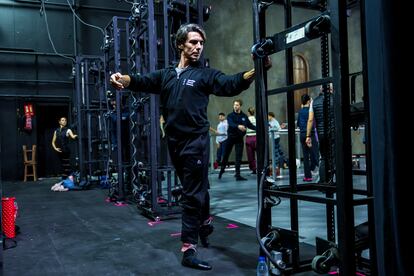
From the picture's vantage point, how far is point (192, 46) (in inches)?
111

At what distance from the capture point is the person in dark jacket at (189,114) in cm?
278

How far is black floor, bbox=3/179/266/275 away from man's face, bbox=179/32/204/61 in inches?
59.2

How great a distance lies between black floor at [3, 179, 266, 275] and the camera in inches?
105

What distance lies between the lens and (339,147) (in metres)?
1.63

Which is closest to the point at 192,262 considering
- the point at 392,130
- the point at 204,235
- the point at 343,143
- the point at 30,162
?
the point at 204,235

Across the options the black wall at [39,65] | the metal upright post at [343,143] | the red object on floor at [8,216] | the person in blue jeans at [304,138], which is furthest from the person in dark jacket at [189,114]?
the black wall at [39,65]

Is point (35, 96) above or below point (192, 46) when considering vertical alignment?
above

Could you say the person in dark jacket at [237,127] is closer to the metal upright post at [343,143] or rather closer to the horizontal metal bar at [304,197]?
the horizontal metal bar at [304,197]

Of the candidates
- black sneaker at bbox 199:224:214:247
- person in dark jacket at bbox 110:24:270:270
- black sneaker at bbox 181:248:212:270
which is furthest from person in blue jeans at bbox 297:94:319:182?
black sneaker at bbox 181:248:212:270

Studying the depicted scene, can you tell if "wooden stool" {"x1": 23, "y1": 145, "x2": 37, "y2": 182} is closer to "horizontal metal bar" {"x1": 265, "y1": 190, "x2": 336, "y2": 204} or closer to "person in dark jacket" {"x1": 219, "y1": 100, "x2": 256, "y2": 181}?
"person in dark jacket" {"x1": 219, "y1": 100, "x2": 256, "y2": 181}

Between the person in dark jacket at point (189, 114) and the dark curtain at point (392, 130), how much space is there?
1.45 metres

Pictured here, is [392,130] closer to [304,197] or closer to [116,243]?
[304,197]

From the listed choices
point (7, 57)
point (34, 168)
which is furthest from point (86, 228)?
point (7, 57)

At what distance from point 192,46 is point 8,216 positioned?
2.43m
